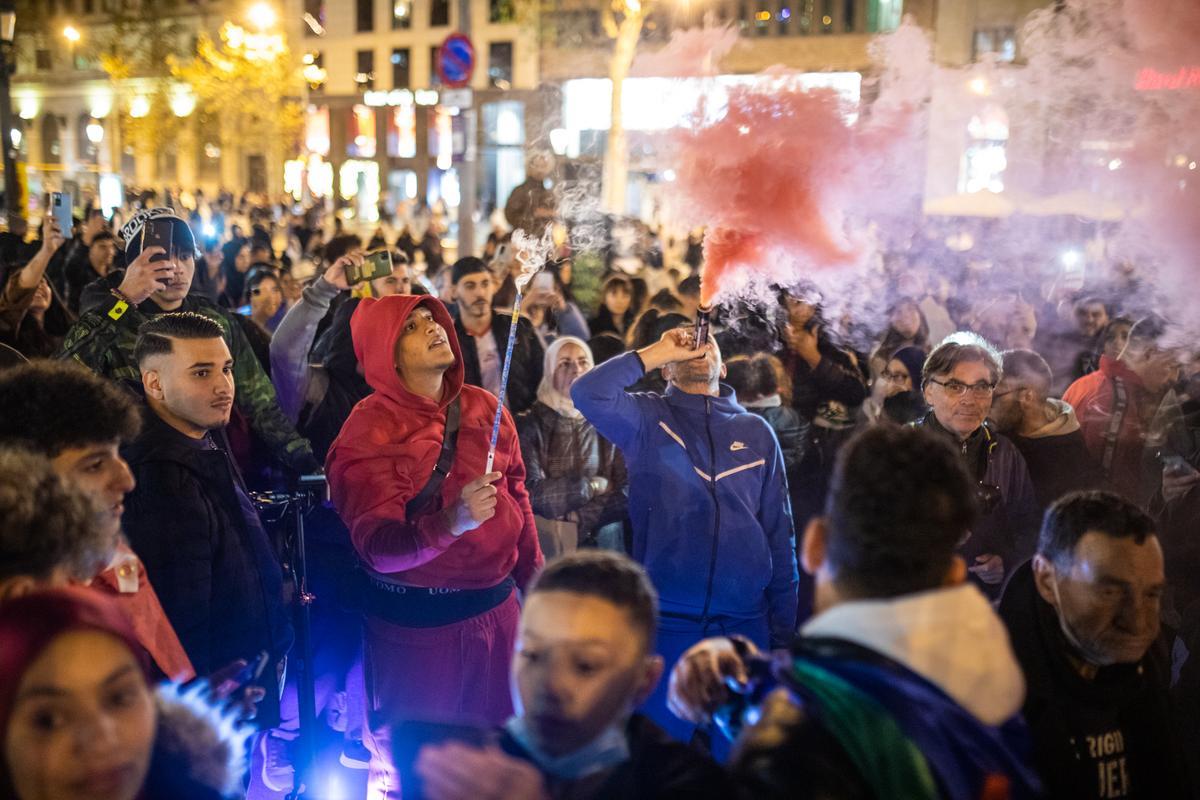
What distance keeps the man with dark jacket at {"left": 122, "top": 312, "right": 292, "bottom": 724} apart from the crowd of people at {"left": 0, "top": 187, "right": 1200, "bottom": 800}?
0.04 feet

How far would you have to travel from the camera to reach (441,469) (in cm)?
414

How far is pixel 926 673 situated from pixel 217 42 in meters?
66.9

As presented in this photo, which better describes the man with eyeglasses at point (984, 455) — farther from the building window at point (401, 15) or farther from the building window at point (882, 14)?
the building window at point (401, 15)

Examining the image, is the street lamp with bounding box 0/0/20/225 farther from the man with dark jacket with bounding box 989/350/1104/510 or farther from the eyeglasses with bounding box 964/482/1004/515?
the eyeglasses with bounding box 964/482/1004/515

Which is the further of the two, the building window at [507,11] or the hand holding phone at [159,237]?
the building window at [507,11]

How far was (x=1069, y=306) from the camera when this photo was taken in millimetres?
8969

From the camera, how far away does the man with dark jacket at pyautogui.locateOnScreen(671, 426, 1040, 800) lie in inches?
68.2

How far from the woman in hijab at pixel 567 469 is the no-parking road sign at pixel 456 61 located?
18.3ft

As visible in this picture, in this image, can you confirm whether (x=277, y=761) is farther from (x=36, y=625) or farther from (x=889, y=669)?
(x=889, y=669)

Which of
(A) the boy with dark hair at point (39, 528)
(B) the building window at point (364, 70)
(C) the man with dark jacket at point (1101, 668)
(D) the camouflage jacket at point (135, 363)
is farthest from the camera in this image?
(B) the building window at point (364, 70)

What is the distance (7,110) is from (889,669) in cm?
1534

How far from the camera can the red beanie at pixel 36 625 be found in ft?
5.60

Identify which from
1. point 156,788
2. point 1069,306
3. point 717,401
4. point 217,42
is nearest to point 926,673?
point 156,788

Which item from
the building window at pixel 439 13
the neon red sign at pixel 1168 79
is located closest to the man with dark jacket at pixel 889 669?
the neon red sign at pixel 1168 79
